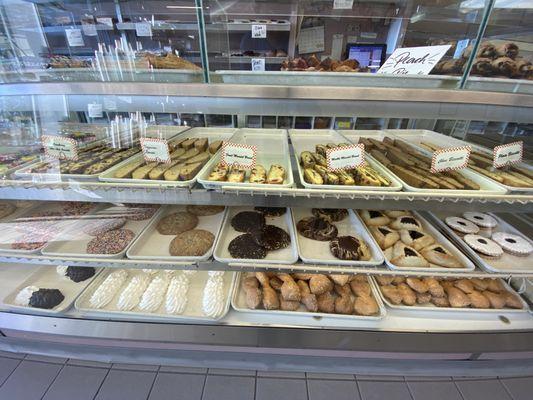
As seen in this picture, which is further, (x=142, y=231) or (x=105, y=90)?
(x=142, y=231)

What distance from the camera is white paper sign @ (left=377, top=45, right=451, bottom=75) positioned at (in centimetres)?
123

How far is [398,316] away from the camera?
133cm

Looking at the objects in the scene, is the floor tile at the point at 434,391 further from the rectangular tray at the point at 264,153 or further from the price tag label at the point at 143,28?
the price tag label at the point at 143,28

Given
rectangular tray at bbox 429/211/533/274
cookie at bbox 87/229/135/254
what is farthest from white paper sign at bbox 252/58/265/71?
rectangular tray at bbox 429/211/533/274

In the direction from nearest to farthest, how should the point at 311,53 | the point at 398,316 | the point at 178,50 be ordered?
1. the point at 398,316
2. the point at 178,50
3. the point at 311,53

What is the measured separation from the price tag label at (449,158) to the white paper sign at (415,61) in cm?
41

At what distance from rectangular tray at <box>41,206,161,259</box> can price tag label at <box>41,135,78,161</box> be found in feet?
1.47

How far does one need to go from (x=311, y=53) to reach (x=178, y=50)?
1187 millimetres

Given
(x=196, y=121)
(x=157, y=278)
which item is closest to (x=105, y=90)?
(x=196, y=121)

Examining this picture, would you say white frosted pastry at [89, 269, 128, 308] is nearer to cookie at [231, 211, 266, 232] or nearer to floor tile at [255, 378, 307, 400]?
cookie at [231, 211, 266, 232]

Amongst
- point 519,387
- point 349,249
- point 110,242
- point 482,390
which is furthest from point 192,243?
point 519,387

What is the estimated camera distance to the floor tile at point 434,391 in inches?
58.2

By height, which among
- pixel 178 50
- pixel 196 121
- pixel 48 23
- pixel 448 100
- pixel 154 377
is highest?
pixel 48 23

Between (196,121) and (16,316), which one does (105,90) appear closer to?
(196,121)
